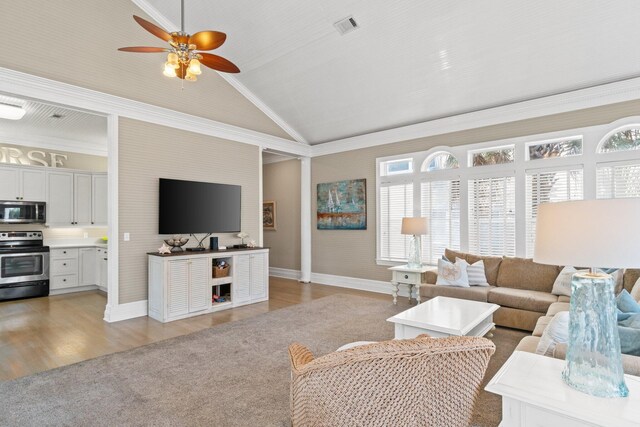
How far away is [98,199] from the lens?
6.91 m

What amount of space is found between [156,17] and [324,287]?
5.31 meters

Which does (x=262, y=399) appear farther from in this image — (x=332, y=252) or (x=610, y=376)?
(x=332, y=252)

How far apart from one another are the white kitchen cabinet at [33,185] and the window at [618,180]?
880 centimetres

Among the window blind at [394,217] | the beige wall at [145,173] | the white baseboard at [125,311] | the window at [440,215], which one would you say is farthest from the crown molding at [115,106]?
the window at [440,215]

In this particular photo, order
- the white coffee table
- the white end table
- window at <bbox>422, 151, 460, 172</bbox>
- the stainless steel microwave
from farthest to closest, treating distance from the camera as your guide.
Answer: the stainless steel microwave, window at <bbox>422, 151, 460, 172</bbox>, the white coffee table, the white end table

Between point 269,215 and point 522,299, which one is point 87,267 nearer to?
point 269,215

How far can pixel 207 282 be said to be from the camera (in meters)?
4.97

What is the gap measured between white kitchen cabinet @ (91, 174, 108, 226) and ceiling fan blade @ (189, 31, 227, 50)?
5139mm

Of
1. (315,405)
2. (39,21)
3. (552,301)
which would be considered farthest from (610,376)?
(39,21)

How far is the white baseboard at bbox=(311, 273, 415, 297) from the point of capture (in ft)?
20.2

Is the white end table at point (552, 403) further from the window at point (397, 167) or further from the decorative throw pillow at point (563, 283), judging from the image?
the window at point (397, 167)

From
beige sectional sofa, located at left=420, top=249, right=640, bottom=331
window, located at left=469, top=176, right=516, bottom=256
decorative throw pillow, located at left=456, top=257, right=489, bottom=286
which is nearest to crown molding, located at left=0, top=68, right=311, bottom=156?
window, located at left=469, top=176, right=516, bottom=256

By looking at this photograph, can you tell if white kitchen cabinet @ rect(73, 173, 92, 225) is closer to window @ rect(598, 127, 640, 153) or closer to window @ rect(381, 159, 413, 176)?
window @ rect(381, 159, 413, 176)

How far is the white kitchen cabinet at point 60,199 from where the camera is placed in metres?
6.33
